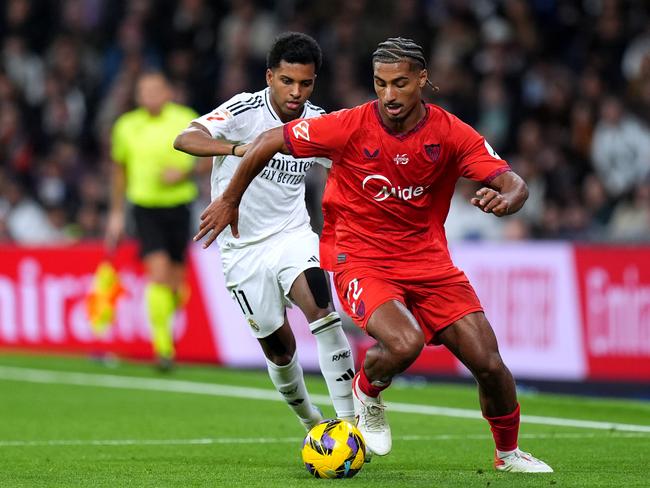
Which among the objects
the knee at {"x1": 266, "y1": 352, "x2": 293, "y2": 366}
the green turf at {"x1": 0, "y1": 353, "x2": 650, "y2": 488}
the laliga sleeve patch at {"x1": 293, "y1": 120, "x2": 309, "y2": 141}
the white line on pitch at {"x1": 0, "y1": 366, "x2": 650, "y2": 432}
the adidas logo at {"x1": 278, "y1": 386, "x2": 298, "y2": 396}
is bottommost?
the white line on pitch at {"x1": 0, "y1": 366, "x2": 650, "y2": 432}

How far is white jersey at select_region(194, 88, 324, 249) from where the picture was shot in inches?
322

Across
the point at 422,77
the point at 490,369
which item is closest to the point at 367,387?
the point at 490,369

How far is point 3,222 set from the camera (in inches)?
716

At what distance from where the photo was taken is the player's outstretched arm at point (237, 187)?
7.14 m

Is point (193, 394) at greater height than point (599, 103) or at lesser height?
lesser

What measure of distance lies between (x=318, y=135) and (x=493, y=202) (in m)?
1.02

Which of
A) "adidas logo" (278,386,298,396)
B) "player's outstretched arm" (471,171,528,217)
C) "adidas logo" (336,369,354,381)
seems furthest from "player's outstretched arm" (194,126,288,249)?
"adidas logo" (278,386,298,396)

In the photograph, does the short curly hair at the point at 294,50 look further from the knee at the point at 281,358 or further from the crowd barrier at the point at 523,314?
the crowd barrier at the point at 523,314

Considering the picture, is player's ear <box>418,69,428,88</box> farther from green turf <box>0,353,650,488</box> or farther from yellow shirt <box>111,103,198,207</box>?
yellow shirt <box>111,103,198,207</box>

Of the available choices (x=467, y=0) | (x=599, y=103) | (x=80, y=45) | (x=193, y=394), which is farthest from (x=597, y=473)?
(x=80, y=45)

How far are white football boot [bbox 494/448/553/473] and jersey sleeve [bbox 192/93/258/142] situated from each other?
90.1 inches

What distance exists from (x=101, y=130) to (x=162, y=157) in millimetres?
6131

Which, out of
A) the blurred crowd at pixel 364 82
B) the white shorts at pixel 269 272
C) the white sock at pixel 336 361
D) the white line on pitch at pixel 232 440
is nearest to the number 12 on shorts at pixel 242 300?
the white shorts at pixel 269 272

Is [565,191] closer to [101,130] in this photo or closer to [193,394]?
[193,394]
